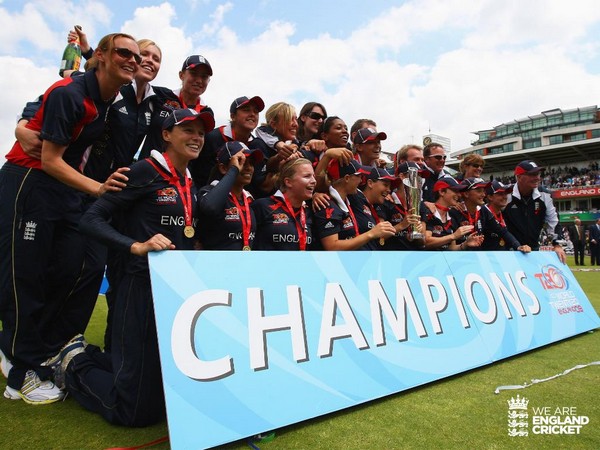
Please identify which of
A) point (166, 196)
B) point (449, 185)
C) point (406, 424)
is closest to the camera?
point (406, 424)

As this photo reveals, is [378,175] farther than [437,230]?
No

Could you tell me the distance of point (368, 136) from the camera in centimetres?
482

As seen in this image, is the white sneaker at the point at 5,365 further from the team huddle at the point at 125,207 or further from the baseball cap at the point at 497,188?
the baseball cap at the point at 497,188

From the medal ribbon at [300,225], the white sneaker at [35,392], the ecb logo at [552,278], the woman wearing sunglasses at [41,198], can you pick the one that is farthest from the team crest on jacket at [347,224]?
the white sneaker at [35,392]

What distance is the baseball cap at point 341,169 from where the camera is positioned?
3.97 m

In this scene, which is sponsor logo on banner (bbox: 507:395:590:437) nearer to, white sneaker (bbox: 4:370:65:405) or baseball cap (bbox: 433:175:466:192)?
white sneaker (bbox: 4:370:65:405)

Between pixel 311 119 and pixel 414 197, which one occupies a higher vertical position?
pixel 311 119

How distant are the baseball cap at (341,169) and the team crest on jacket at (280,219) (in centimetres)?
81

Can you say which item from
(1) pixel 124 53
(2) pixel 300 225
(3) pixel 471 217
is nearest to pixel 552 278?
(3) pixel 471 217

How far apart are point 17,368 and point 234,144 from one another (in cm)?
221

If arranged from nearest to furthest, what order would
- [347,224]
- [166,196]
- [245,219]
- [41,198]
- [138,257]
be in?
[138,257] < [166,196] < [41,198] < [245,219] < [347,224]

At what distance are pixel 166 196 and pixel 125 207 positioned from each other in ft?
0.83

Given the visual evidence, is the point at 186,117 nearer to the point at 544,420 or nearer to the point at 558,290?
the point at 544,420

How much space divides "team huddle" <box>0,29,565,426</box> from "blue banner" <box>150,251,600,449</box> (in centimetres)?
38
